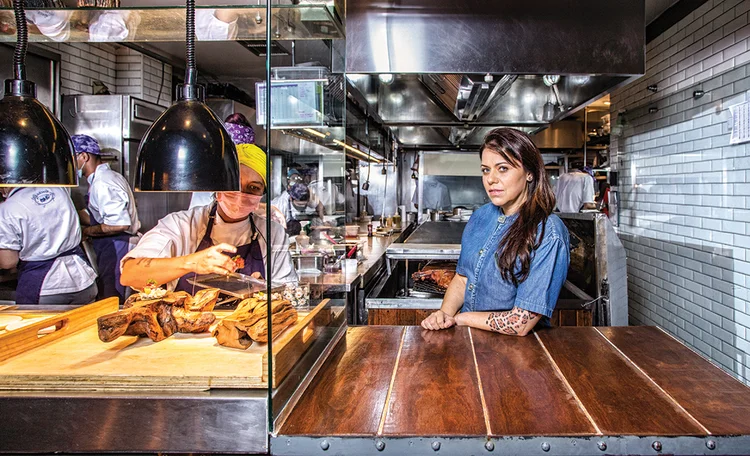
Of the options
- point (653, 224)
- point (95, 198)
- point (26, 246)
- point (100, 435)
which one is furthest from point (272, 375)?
point (653, 224)

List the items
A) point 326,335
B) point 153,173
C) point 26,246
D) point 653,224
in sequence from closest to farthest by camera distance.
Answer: point 153,173 → point 326,335 → point 26,246 → point 653,224

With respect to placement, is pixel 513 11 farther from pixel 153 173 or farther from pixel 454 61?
pixel 153 173

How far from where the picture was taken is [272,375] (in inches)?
45.4

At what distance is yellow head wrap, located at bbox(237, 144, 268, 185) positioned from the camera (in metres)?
1.49

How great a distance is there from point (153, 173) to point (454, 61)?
2.18 metres

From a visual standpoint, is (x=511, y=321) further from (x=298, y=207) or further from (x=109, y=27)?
(x=109, y=27)

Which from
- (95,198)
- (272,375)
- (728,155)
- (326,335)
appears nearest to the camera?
(272,375)

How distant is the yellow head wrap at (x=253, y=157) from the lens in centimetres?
149

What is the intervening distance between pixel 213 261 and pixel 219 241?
12.2 inches

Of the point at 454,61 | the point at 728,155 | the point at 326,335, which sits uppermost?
the point at 454,61

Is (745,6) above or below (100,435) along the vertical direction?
above

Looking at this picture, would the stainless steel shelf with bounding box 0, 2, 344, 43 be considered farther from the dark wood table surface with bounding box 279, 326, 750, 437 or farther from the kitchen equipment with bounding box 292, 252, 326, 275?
the dark wood table surface with bounding box 279, 326, 750, 437

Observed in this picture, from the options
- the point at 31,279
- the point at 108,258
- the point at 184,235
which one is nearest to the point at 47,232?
the point at 31,279

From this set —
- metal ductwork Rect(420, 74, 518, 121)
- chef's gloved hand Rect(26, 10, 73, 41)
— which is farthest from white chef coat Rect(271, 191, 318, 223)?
metal ductwork Rect(420, 74, 518, 121)
